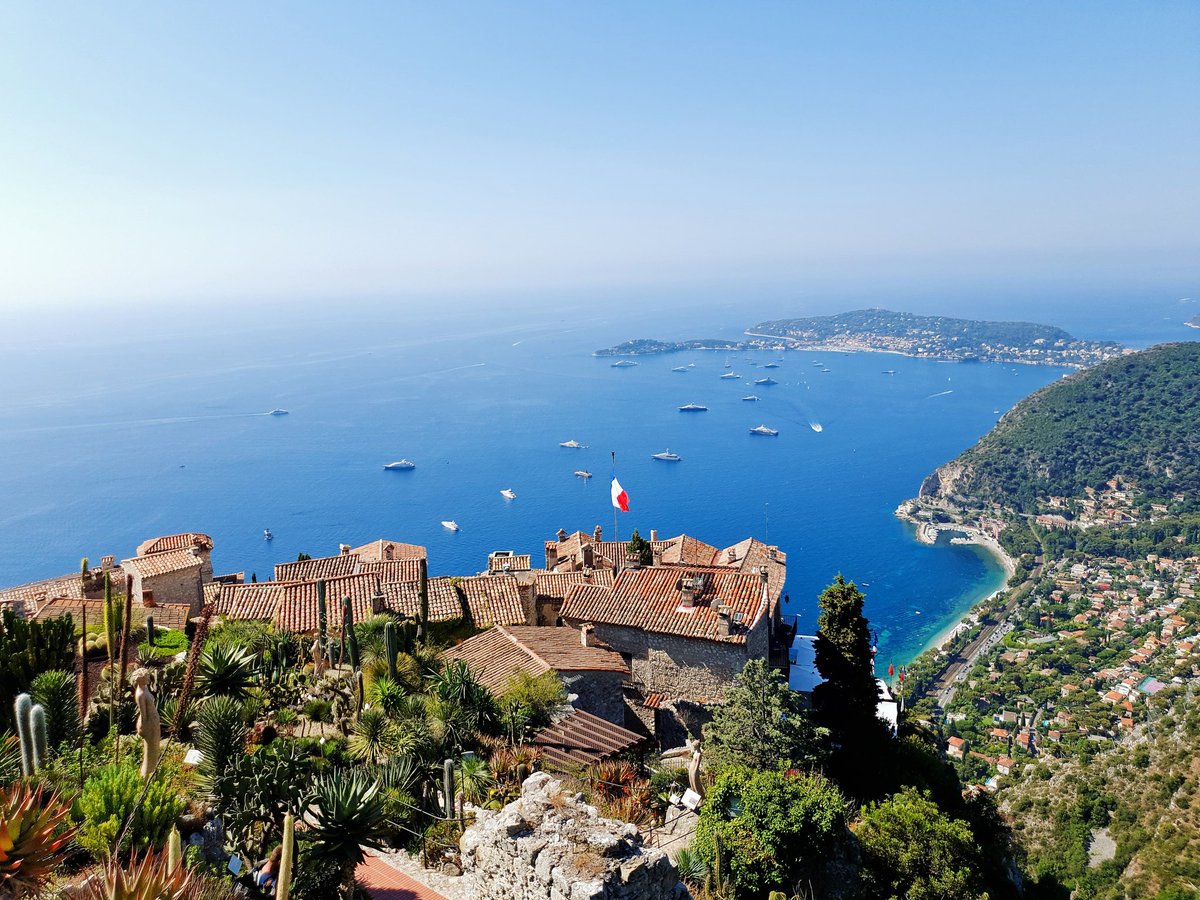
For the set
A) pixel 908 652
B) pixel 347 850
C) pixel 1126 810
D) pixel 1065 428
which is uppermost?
pixel 347 850

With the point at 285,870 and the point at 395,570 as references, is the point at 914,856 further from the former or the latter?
the point at 395,570

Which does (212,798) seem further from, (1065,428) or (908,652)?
(1065,428)

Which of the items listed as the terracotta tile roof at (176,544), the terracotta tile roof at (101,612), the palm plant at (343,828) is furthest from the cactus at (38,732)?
the terracotta tile roof at (176,544)

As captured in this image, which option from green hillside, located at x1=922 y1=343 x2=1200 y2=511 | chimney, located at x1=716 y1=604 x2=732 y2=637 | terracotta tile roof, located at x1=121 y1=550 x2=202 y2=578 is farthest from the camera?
green hillside, located at x1=922 y1=343 x2=1200 y2=511

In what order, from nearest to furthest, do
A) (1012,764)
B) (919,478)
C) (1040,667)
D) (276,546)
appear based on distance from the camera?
1. (1012,764)
2. (1040,667)
3. (276,546)
4. (919,478)

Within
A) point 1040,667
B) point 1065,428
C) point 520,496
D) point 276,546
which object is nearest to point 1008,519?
point 1065,428

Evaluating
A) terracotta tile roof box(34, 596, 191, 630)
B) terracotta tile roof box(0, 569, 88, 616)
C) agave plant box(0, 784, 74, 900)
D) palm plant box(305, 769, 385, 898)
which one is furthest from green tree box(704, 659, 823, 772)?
terracotta tile roof box(0, 569, 88, 616)

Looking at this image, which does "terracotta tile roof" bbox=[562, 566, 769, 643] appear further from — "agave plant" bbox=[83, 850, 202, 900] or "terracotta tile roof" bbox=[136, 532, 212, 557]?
"terracotta tile roof" bbox=[136, 532, 212, 557]
